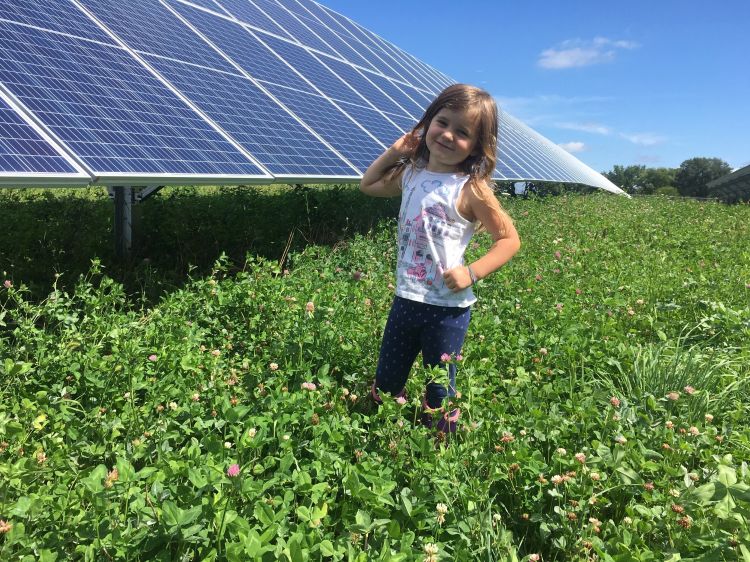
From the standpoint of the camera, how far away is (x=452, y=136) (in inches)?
99.1

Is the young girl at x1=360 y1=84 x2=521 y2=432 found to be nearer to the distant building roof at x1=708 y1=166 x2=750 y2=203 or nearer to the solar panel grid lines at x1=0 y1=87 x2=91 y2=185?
the solar panel grid lines at x1=0 y1=87 x2=91 y2=185

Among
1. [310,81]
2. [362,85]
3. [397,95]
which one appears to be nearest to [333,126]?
[310,81]

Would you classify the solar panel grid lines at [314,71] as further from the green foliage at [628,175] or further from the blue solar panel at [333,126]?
the green foliage at [628,175]

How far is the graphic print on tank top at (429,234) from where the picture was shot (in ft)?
8.47

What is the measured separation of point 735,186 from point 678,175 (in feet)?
234

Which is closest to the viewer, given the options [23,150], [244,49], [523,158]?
[23,150]

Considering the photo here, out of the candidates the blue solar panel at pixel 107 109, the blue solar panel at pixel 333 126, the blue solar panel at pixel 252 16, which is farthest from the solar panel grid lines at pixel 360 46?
the blue solar panel at pixel 107 109

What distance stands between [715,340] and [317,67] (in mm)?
7682

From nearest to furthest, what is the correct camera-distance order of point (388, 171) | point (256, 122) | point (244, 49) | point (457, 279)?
point (457, 279) < point (388, 171) < point (256, 122) < point (244, 49)

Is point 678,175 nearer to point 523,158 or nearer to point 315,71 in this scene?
point 523,158

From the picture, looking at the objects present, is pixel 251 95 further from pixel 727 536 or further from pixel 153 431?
pixel 727 536

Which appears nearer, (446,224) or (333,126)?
(446,224)

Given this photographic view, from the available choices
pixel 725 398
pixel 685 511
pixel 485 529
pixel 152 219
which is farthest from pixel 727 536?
pixel 152 219

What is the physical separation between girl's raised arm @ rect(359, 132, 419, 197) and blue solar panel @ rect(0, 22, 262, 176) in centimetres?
187
